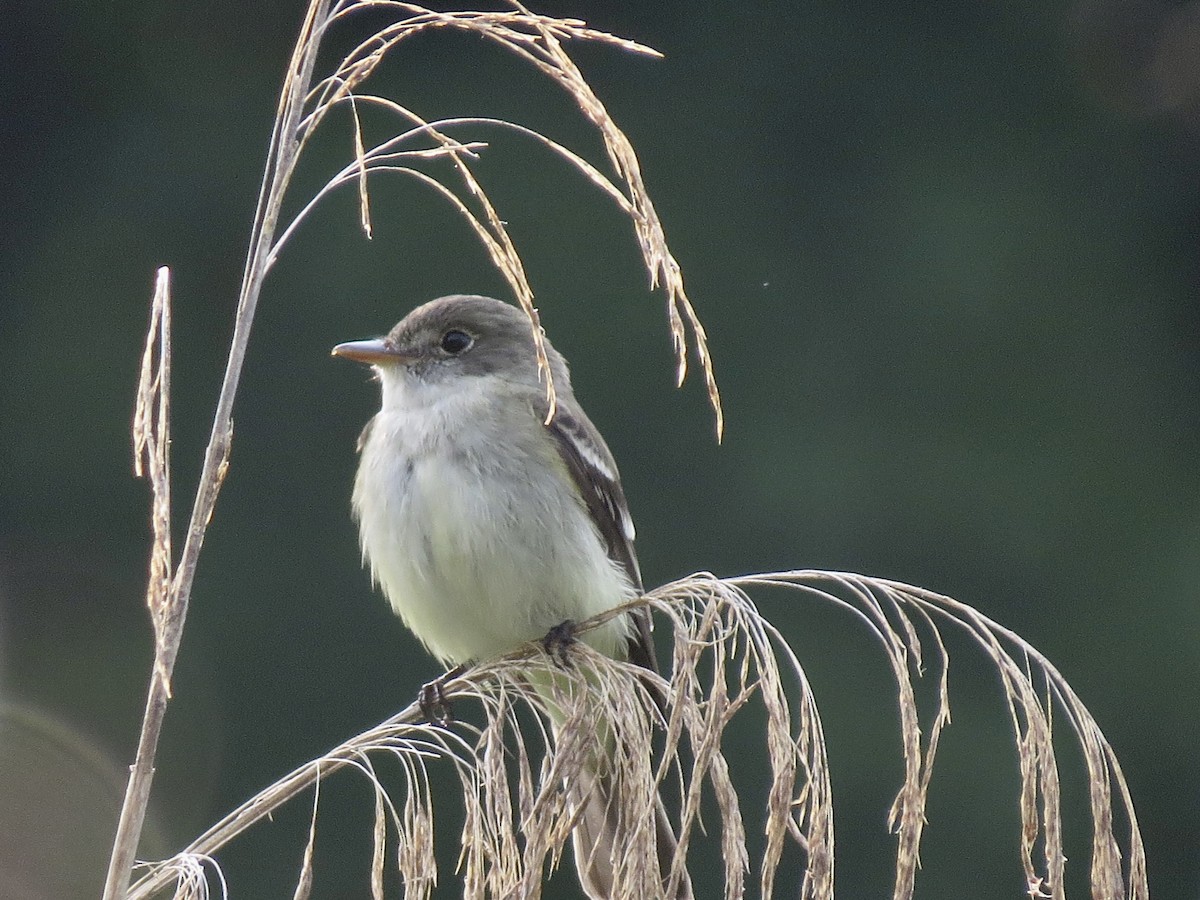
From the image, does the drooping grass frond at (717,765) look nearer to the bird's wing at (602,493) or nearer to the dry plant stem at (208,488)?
the dry plant stem at (208,488)

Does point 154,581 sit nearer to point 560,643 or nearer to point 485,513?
point 560,643

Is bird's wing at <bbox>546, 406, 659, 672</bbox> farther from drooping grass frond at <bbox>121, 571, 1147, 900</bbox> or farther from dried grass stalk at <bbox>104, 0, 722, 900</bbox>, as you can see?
dried grass stalk at <bbox>104, 0, 722, 900</bbox>

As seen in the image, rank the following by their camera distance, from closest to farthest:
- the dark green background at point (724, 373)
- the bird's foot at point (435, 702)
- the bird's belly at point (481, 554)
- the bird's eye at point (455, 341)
A: the bird's foot at point (435, 702)
the bird's belly at point (481, 554)
the bird's eye at point (455, 341)
the dark green background at point (724, 373)

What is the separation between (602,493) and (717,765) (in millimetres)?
2132

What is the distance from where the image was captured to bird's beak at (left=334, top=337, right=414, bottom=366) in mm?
4059

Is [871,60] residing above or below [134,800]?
above

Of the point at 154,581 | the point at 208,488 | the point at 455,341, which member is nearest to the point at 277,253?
the point at 208,488

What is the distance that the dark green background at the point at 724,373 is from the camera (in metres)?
9.74

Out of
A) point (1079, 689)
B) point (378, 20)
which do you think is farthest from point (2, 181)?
point (1079, 689)

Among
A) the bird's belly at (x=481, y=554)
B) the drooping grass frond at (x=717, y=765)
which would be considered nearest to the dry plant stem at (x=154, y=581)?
the drooping grass frond at (x=717, y=765)

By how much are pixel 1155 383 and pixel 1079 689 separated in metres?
2.38

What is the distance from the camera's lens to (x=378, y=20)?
11625mm

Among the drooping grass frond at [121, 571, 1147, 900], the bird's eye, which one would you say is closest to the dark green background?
the bird's eye

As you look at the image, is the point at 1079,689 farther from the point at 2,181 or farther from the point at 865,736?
the point at 2,181
